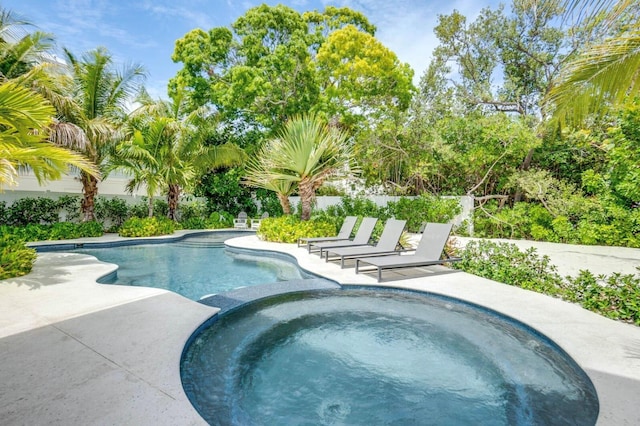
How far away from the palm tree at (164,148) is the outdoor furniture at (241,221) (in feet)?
11.0

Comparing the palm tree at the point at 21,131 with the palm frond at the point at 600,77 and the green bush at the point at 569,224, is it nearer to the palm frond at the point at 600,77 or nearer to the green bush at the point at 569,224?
the palm frond at the point at 600,77

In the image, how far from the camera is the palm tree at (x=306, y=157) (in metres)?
11.1

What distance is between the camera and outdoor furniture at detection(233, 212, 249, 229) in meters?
18.1

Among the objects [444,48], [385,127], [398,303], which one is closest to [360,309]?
[398,303]

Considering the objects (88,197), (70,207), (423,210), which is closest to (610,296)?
(423,210)

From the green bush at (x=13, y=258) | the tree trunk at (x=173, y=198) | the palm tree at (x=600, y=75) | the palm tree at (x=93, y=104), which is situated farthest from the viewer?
the tree trunk at (x=173, y=198)

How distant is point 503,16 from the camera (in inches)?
601

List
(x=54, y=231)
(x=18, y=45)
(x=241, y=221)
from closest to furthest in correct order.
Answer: (x=18, y=45) → (x=54, y=231) → (x=241, y=221)

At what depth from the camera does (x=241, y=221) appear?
1828 cm

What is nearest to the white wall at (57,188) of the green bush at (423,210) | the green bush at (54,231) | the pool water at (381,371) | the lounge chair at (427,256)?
the green bush at (54,231)

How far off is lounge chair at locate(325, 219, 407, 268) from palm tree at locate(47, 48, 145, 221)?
10363 millimetres

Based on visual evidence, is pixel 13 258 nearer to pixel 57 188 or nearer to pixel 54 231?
pixel 54 231

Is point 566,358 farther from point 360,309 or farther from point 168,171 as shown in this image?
point 168,171

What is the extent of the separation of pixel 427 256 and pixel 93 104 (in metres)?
14.9
